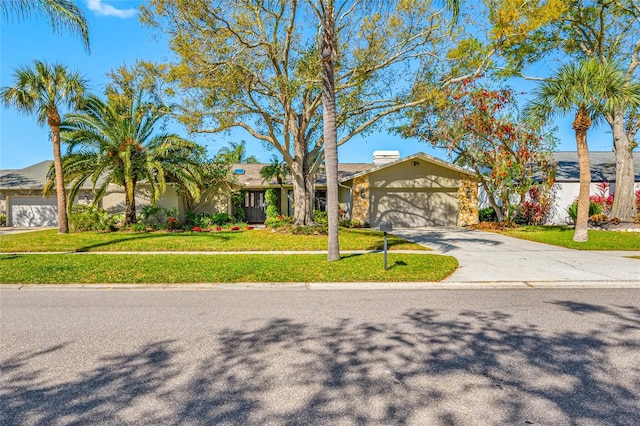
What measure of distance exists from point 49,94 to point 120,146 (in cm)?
323

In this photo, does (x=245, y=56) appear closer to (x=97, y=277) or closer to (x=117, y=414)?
(x=97, y=277)

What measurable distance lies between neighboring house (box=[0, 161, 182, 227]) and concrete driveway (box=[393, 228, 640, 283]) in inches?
624

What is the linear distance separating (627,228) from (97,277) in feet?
68.3

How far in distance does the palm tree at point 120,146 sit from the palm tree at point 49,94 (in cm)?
127

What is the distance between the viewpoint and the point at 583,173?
13375mm

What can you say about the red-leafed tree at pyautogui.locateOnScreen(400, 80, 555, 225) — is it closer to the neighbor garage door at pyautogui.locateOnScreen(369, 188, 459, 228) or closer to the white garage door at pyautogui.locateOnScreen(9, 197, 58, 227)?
the neighbor garage door at pyautogui.locateOnScreen(369, 188, 459, 228)

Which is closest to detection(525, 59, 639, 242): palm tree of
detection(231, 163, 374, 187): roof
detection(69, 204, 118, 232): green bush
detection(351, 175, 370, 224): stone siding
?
detection(351, 175, 370, 224): stone siding

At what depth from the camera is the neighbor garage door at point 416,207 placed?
20.3 metres

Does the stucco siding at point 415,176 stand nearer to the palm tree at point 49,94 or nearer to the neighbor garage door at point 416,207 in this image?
the neighbor garage door at point 416,207

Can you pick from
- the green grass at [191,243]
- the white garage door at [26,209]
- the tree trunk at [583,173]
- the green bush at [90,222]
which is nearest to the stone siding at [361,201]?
the green grass at [191,243]

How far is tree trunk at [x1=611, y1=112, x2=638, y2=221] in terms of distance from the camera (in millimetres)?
17062

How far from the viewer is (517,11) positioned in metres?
11.2

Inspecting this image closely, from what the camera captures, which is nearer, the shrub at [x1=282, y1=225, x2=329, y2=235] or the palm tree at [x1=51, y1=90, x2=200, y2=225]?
the shrub at [x1=282, y1=225, x2=329, y2=235]

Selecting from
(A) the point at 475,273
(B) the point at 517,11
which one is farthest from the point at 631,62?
(A) the point at 475,273
